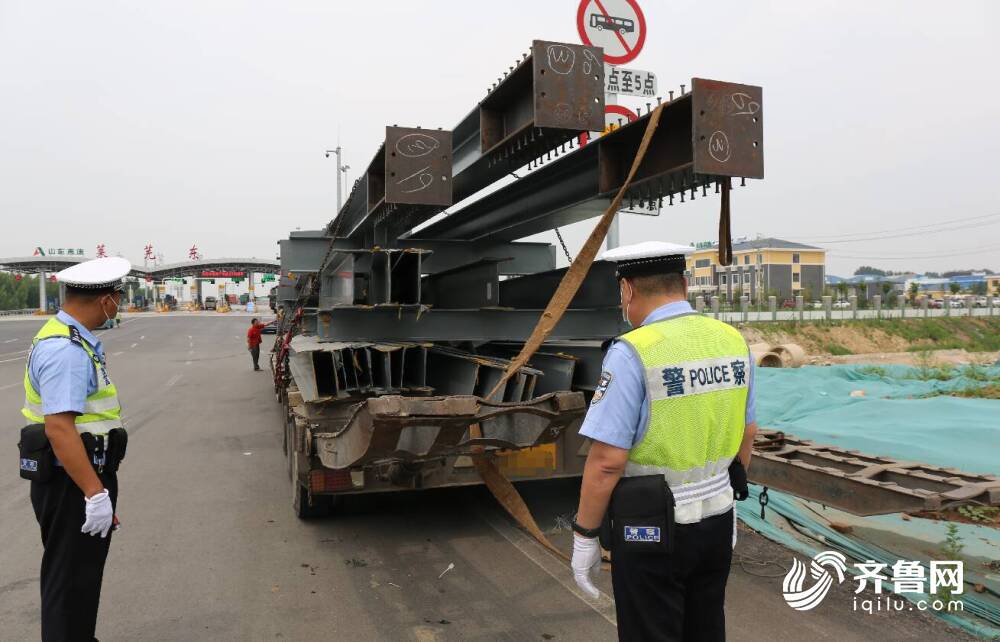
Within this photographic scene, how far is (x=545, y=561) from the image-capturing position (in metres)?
4.93

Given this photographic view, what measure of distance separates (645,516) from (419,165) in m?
3.33

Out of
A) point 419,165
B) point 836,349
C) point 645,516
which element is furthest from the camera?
point 836,349

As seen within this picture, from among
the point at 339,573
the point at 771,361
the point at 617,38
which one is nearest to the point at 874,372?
the point at 771,361

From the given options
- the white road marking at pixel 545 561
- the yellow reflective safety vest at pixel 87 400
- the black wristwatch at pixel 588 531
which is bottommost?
the white road marking at pixel 545 561

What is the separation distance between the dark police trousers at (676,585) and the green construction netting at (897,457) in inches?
86.8

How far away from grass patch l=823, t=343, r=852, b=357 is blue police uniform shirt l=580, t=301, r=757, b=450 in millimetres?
30437

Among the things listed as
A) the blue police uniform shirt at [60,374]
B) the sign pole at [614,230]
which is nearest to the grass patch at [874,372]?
the sign pole at [614,230]

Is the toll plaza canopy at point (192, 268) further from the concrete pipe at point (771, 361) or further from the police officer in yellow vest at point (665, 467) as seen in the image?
the police officer in yellow vest at point (665, 467)

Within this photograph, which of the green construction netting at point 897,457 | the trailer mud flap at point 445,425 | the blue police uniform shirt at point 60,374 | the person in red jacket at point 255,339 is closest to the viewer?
the blue police uniform shirt at point 60,374

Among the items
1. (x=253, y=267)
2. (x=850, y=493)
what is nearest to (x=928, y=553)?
(x=850, y=493)

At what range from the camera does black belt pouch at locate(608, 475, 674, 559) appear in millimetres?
2316

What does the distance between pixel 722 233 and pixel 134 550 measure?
480 centimetres

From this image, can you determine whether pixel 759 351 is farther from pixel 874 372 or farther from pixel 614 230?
pixel 614 230

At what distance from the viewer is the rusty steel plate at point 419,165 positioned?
486 cm
